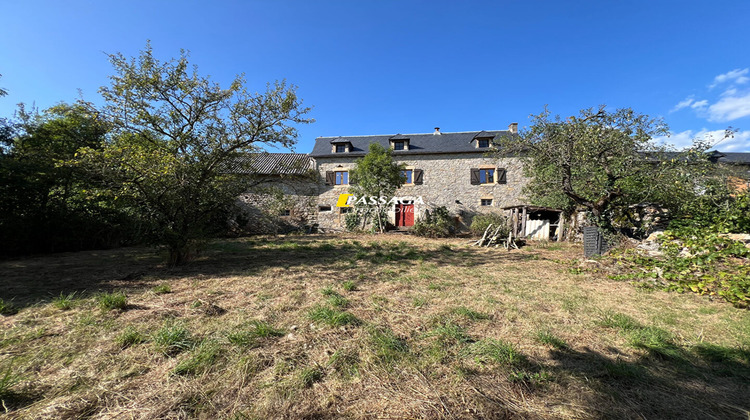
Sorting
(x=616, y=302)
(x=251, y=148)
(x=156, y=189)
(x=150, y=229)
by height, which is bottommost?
Result: (x=616, y=302)

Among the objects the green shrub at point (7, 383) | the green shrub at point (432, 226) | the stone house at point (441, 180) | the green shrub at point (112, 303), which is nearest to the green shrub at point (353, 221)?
the stone house at point (441, 180)

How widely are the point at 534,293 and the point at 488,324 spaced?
5.89 ft

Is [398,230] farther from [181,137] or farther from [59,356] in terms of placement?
[59,356]

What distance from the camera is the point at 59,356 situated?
88.4 inches

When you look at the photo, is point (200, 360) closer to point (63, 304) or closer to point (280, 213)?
point (63, 304)

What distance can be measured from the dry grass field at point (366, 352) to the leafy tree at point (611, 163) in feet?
11.8

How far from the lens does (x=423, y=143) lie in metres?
21.3

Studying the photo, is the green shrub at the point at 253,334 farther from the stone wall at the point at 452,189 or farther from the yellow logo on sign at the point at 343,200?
the yellow logo on sign at the point at 343,200

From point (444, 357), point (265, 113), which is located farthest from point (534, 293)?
point (265, 113)

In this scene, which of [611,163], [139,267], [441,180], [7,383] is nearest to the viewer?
[7,383]

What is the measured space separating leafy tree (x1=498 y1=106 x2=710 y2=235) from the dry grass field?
359cm

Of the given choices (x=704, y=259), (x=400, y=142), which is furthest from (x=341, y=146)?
(x=704, y=259)

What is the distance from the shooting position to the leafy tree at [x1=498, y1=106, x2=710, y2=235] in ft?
21.3

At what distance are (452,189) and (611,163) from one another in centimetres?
1227
